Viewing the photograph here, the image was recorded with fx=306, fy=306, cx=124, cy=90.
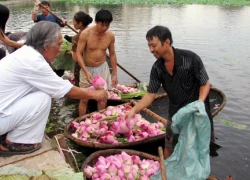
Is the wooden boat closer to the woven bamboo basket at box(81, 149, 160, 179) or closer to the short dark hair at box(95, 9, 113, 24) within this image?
the woven bamboo basket at box(81, 149, 160, 179)

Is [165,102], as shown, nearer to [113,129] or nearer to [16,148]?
[113,129]

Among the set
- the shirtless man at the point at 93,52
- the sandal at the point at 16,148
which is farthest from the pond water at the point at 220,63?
the sandal at the point at 16,148

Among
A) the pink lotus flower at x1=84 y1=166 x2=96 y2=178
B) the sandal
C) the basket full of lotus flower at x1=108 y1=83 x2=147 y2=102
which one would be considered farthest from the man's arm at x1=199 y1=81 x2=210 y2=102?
the basket full of lotus flower at x1=108 y1=83 x2=147 y2=102

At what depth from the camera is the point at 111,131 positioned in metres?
4.32

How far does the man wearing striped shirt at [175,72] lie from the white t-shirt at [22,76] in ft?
3.41

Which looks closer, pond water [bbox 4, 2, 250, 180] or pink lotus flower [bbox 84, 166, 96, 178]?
pink lotus flower [bbox 84, 166, 96, 178]

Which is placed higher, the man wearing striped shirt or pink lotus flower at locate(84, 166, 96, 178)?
the man wearing striped shirt

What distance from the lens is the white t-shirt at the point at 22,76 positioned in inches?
116

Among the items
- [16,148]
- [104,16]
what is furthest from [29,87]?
[104,16]

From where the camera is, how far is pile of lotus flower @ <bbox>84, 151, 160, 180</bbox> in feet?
10.6

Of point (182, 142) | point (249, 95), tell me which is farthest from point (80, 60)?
point (249, 95)

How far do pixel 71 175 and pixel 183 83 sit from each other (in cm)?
167

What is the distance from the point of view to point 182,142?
3109mm

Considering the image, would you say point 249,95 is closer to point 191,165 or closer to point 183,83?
point 183,83
